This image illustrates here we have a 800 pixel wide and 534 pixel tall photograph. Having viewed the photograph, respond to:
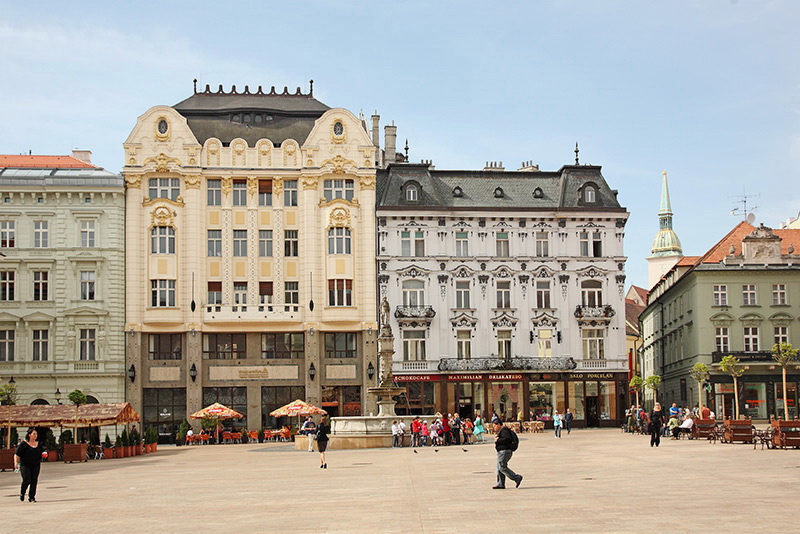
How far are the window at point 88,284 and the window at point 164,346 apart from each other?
472 cm

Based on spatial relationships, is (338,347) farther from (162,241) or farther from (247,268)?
(162,241)

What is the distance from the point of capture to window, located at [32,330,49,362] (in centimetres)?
7088

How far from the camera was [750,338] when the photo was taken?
7650 cm

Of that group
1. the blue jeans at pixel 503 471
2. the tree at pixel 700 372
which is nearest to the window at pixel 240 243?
the tree at pixel 700 372

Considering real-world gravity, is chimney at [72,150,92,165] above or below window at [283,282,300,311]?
above

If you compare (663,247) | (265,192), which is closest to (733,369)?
(265,192)

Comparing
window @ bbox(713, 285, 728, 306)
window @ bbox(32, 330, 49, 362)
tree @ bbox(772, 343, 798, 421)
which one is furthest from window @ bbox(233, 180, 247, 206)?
tree @ bbox(772, 343, 798, 421)

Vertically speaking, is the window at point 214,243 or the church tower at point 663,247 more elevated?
the church tower at point 663,247

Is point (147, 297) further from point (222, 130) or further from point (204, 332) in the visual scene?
point (222, 130)

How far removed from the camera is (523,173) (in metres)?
78.9

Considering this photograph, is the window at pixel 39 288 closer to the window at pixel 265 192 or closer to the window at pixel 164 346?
the window at pixel 164 346

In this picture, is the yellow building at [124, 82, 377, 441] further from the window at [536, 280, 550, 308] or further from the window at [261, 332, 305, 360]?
the window at [536, 280, 550, 308]

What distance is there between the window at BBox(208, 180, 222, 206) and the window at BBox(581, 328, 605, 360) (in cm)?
2649

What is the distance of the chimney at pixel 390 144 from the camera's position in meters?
84.4
